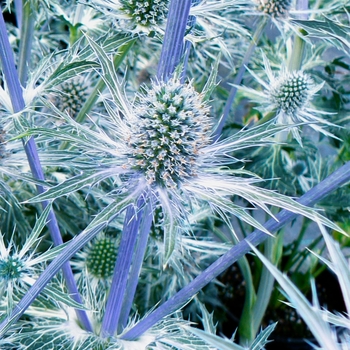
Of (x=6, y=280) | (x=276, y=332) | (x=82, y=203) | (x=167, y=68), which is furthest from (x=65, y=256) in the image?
(x=276, y=332)

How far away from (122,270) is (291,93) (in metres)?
0.49

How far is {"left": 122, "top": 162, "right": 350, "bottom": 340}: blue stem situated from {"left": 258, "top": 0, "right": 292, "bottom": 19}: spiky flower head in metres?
0.55

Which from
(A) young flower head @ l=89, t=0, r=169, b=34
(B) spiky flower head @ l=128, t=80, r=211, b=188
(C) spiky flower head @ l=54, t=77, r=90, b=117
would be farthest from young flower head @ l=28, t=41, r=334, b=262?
(C) spiky flower head @ l=54, t=77, r=90, b=117

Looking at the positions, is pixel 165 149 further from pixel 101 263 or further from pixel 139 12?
pixel 101 263

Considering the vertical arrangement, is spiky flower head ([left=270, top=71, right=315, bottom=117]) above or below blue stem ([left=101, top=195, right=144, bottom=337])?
above

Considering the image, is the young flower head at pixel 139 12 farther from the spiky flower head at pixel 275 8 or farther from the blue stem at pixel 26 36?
the spiky flower head at pixel 275 8

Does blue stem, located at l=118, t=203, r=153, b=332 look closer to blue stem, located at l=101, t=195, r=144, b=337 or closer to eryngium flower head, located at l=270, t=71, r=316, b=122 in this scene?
blue stem, located at l=101, t=195, r=144, b=337

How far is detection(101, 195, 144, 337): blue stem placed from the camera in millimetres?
656

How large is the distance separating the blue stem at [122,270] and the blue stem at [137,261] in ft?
0.04

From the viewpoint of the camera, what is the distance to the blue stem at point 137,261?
2.20 feet

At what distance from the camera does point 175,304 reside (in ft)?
2.19

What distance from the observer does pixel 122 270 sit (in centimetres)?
69

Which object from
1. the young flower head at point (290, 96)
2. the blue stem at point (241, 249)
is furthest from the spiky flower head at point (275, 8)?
the blue stem at point (241, 249)

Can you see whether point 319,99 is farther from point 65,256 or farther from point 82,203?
point 65,256
